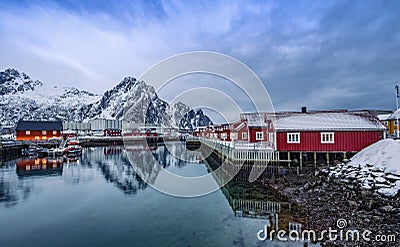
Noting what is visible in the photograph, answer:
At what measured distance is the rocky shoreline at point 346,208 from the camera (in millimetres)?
8281

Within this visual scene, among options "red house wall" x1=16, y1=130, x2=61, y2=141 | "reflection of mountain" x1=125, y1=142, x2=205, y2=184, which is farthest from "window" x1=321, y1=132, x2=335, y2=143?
"red house wall" x1=16, y1=130, x2=61, y2=141

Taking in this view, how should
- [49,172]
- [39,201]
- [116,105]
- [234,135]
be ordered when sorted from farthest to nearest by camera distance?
[116,105] → [234,135] → [49,172] → [39,201]

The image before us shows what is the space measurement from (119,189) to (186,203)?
248 inches

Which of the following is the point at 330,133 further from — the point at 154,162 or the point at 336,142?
the point at 154,162

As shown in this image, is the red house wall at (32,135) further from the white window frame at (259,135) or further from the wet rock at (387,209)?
the wet rock at (387,209)

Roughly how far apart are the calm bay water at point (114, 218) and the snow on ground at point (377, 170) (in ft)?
21.3

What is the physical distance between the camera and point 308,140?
2397cm

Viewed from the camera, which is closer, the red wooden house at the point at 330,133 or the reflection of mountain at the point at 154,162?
the red wooden house at the point at 330,133

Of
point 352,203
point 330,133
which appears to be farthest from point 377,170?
point 330,133

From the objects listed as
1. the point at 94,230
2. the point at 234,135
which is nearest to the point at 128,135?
the point at 234,135

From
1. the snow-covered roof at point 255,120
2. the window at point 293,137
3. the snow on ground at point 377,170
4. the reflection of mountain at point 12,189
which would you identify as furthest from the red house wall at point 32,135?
the snow on ground at point 377,170

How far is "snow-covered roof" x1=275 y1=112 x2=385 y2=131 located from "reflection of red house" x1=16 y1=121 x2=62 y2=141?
202 feet

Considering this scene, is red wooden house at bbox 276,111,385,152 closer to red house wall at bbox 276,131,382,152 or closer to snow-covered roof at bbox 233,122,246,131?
red house wall at bbox 276,131,382,152

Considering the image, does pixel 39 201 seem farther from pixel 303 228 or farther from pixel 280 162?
pixel 280 162
